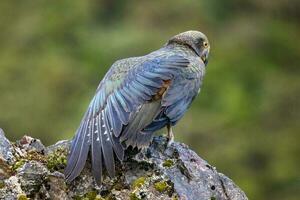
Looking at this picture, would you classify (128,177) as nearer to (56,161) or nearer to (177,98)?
(56,161)

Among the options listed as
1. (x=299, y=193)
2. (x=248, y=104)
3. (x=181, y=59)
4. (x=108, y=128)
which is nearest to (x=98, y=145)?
(x=108, y=128)

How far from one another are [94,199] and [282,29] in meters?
36.7

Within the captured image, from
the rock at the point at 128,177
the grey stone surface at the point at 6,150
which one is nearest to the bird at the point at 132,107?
the rock at the point at 128,177

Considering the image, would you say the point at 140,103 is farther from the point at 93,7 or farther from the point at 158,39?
the point at 93,7

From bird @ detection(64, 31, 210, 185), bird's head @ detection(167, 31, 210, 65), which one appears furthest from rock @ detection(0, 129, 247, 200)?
bird's head @ detection(167, 31, 210, 65)

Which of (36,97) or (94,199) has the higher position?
(94,199)

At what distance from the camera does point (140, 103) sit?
11.6 m

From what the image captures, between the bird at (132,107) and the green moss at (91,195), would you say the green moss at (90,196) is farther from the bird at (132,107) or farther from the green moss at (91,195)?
the bird at (132,107)

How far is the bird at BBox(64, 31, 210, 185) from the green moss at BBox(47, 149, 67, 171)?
12cm

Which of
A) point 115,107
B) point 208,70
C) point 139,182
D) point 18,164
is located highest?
point 115,107

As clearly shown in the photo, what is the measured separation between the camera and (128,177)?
1079 centimetres

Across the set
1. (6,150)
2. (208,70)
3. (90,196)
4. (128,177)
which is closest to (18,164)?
(6,150)

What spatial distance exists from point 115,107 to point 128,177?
1058mm

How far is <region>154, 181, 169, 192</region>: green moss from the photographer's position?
10658 millimetres
